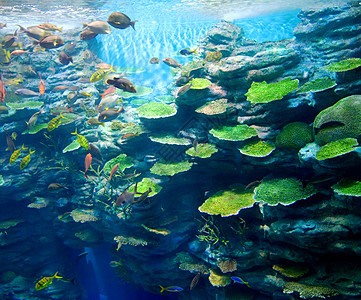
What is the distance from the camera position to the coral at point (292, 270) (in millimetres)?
3424

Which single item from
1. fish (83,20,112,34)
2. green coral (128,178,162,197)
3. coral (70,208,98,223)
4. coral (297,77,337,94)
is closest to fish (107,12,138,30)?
fish (83,20,112,34)

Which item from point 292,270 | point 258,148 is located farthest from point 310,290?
point 258,148

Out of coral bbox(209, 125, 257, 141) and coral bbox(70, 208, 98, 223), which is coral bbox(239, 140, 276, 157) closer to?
coral bbox(209, 125, 257, 141)

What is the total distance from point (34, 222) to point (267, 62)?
10.00 m

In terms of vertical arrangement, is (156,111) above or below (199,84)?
below

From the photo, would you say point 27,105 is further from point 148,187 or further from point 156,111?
point 148,187

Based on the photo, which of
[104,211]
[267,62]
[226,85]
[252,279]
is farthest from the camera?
[104,211]

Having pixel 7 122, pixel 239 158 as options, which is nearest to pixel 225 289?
pixel 239 158

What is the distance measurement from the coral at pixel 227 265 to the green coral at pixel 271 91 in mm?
3429

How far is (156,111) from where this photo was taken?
5188mm

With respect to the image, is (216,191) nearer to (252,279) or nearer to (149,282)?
(252,279)

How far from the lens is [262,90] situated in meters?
4.22

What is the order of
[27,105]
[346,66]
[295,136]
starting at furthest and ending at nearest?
[27,105]
[295,136]
[346,66]

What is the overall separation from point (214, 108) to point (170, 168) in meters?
1.76
